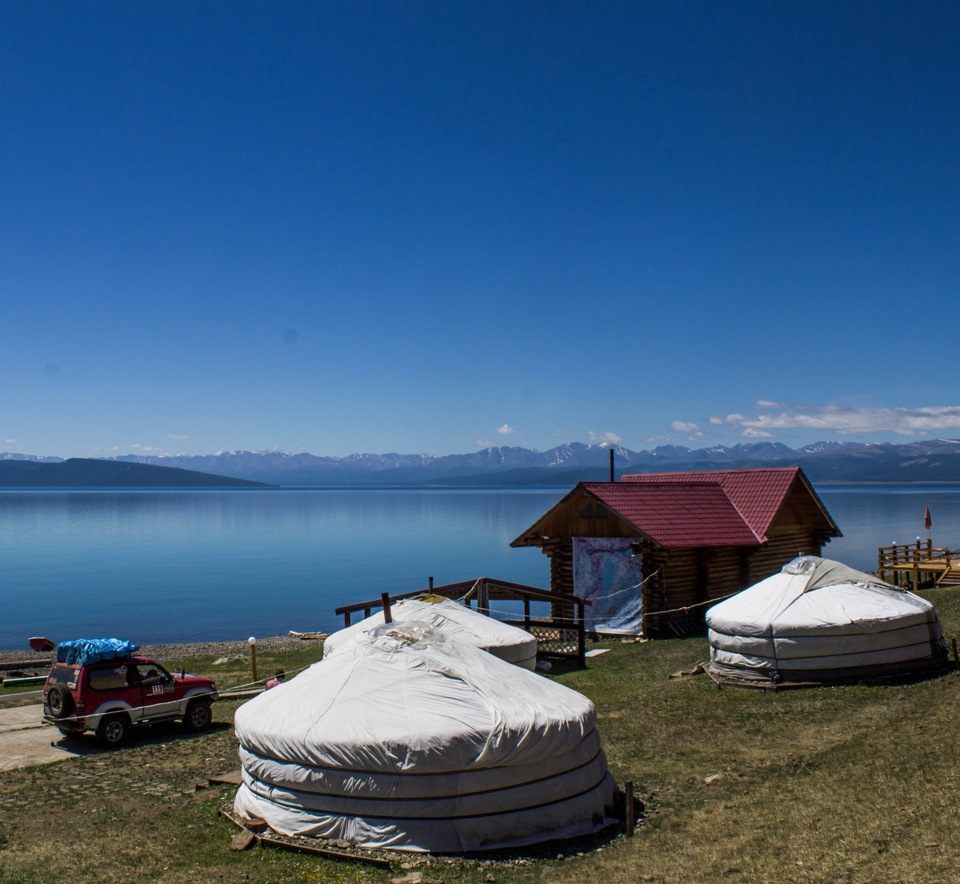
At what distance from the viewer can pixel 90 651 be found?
14969mm

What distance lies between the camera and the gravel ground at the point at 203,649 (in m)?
33.9

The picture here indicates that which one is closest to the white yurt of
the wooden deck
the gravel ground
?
the gravel ground

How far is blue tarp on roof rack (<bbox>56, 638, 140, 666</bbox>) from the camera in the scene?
1494 centimetres

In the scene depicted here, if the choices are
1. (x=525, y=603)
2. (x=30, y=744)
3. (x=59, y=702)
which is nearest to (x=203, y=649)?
(x=525, y=603)

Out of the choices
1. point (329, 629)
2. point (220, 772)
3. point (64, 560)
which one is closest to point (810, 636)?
point (220, 772)

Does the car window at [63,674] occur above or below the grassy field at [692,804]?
above

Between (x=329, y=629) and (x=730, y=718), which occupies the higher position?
(x=730, y=718)

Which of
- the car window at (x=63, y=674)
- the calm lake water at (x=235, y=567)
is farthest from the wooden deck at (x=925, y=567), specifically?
the car window at (x=63, y=674)

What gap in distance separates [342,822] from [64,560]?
255 feet

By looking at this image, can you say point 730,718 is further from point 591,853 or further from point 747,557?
point 747,557

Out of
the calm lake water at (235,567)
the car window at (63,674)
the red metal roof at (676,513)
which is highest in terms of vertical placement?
the red metal roof at (676,513)

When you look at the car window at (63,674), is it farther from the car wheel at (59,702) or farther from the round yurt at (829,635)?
the round yurt at (829,635)

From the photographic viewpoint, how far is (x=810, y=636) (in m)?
17.1

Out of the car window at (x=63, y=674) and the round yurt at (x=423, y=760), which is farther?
the car window at (x=63, y=674)
